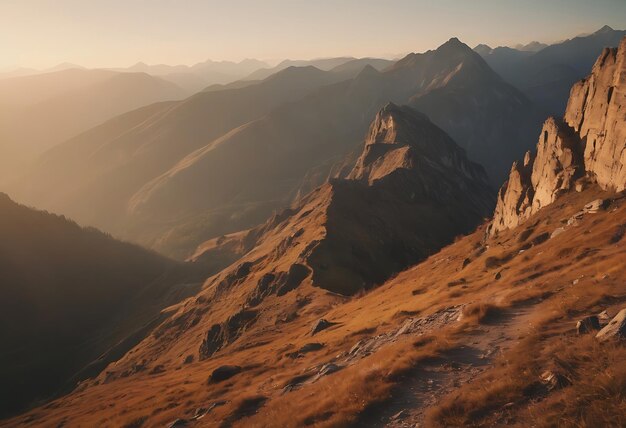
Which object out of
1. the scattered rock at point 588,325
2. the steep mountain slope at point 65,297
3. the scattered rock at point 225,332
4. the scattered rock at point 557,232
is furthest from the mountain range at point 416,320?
the steep mountain slope at point 65,297

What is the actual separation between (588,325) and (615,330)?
1844 mm

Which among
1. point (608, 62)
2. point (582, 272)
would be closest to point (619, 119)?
point (608, 62)

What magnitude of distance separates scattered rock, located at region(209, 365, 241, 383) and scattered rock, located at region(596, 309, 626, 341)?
2566 centimetres

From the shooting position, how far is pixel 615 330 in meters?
13.1

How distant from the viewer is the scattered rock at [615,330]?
1292 cm

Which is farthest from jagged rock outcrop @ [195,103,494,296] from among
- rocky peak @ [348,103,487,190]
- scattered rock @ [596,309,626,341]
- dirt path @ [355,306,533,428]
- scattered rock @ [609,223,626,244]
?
scattered rock @ [596,309,626,341]

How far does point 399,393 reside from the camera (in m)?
15.2

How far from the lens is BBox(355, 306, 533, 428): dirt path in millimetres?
13945

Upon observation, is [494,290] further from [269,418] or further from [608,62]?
[608,62]

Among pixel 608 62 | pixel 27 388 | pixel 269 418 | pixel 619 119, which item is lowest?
pixel 27 388

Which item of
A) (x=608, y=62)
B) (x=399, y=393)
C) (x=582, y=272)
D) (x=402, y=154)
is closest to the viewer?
(x=399, y=393)

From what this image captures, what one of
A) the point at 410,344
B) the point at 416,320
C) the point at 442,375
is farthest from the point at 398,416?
the point at 416,320

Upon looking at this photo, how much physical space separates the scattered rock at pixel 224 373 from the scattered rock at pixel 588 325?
24576mm

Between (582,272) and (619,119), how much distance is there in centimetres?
2085
